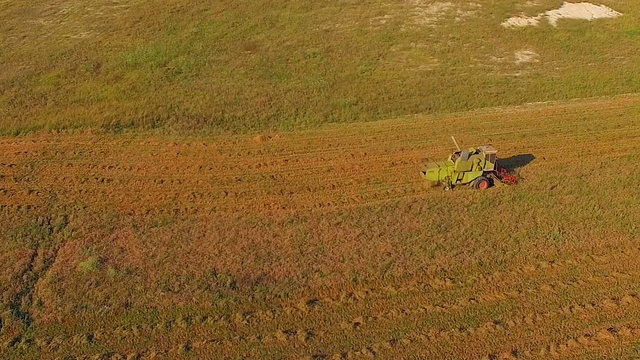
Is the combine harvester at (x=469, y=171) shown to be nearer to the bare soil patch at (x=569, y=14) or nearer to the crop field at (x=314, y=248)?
the crop field at (x=314, y=248)

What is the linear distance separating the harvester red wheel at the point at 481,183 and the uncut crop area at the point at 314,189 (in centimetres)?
34

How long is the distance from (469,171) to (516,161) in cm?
352

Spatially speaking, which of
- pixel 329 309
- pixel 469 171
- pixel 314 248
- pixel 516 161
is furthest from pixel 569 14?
pixel 329 309

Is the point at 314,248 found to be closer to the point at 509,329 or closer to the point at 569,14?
the point at 509,329

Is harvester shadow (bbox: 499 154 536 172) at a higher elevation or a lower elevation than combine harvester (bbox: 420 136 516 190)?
lower

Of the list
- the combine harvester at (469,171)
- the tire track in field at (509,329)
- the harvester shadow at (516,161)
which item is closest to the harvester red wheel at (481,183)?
the combine harvester at (469,171)

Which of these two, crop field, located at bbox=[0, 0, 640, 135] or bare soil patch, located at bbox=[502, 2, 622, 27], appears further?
bare soil patch, located at bbox=[502, 2, 622, 27]

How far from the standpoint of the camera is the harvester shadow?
22.5 metres

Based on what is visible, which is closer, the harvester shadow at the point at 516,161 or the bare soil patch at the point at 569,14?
the harvester shadow at the point at 516,161

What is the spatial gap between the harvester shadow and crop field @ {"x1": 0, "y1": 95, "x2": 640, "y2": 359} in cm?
12

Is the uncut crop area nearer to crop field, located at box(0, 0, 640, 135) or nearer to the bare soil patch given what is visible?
crop field, located at box(0, 0, 640, 135)

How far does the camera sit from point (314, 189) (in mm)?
21188

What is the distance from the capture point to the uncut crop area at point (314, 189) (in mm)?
15062

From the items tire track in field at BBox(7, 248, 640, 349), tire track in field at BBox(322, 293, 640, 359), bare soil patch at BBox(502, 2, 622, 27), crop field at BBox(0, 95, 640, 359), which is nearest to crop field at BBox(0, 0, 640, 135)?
bare soil patch at BBox(502, 2, 622, 27)
